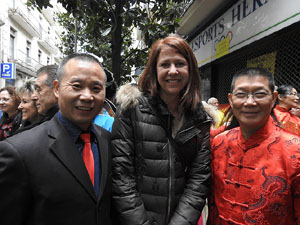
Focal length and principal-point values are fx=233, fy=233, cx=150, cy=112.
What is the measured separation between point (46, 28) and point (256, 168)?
3528 centimetres

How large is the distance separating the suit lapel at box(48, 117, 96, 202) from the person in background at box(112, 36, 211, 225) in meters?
0.38

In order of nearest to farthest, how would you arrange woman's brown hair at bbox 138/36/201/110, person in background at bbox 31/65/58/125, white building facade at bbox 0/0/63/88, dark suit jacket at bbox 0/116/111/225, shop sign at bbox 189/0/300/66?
dark suit jacket at bbox 0/116/111/225 < woman's brown hair at bbox 138/36/201/110 < person in background at bbox 31/65/58/125 < shop sign at bbox 189/0/300/66 < white building facade at bbox 0/0/63/88

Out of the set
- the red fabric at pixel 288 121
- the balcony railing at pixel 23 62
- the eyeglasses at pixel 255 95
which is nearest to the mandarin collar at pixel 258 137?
the eyeglasses at pixel 255 95

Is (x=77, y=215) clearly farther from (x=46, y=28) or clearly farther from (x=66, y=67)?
(x=46, y=28)

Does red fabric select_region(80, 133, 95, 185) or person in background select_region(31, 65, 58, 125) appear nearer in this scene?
red fabric select_region(80, 133, 95, 185)

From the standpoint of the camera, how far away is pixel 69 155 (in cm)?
124

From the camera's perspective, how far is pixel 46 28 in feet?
103

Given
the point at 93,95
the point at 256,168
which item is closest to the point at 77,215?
the point at 93,95

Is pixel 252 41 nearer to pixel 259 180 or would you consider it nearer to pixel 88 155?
pixel 259 180

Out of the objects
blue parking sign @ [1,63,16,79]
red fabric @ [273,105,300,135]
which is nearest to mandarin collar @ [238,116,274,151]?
red fabric @ [273,105,300,135]

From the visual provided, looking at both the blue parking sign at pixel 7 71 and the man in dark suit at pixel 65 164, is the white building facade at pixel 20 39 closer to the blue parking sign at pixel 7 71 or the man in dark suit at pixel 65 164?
the blue parking sign at pixel 7 71

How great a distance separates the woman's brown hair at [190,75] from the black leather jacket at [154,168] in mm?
161

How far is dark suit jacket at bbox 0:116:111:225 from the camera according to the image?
1.06 meters

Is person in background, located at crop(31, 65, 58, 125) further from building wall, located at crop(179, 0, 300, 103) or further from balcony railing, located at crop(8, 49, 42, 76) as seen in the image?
balcony railing, located at crop(8, 49, 42, 76)
